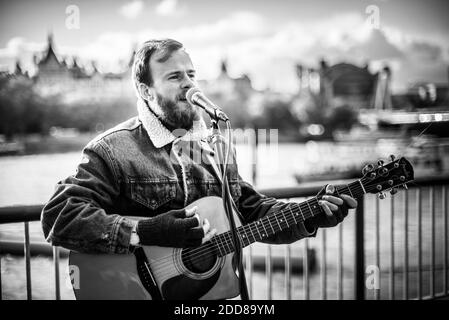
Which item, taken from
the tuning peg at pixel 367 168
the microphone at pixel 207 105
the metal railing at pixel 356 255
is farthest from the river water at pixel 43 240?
the tuning peg at pixel 367 168

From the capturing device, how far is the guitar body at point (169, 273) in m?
1.72

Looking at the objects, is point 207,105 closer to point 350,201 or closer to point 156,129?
point 156,129

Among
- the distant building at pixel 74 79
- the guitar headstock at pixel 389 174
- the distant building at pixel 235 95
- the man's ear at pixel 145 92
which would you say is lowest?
the guitar headstock at pixel 389 174

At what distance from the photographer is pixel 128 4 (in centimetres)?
284

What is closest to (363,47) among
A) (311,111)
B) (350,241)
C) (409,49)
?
(409,49)

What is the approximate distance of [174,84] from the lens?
187cm

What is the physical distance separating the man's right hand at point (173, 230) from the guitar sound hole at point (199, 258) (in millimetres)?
142

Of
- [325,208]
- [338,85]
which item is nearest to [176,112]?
[325,208]

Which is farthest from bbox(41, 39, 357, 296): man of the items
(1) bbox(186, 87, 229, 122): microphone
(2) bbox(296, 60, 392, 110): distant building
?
(2) bbox(296, 60, 392, 110): distant building

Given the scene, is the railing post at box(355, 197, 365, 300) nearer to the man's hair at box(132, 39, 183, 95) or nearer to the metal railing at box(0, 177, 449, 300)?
the metal railing at box(0, 177, 449, 300)

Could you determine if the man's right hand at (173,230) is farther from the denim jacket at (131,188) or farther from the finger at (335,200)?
the finger at (335,200)

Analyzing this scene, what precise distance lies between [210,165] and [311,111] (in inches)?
1121
